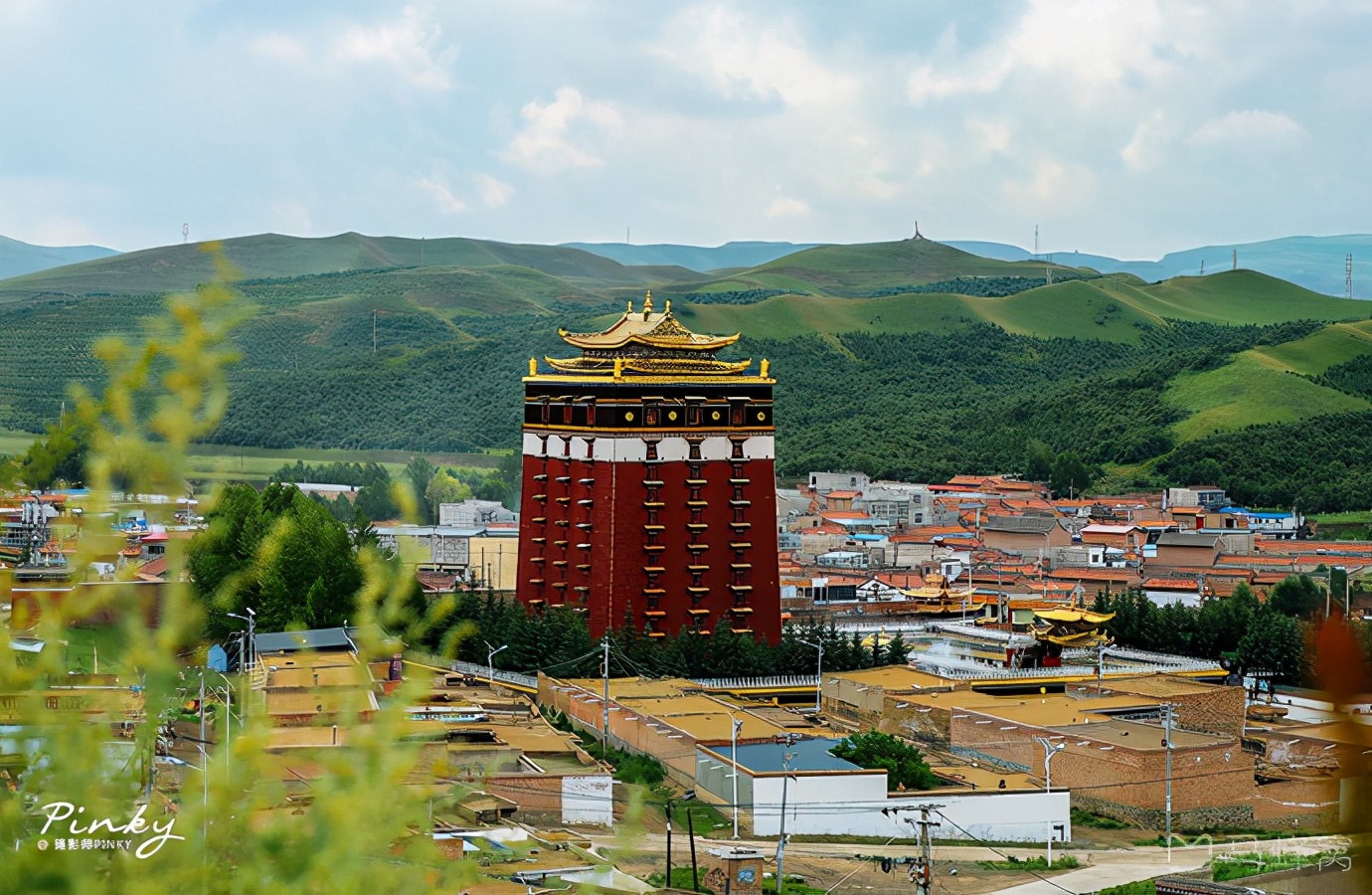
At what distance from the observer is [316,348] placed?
517 ft

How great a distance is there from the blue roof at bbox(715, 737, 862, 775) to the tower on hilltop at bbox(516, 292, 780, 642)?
35.7 feet

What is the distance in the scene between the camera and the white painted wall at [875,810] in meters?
34.4

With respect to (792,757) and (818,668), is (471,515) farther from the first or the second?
(792,757)

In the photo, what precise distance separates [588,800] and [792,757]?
3.98 meters

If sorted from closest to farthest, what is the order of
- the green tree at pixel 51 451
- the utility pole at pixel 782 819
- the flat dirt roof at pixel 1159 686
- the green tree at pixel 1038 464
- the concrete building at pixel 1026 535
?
the green tree at pixel 51 451
the utility pole at pixel 782 819
the flat dirt roof at pixel 1159 686
the concrete building at pixel 1026 535
the green tree at pixel 1038 464

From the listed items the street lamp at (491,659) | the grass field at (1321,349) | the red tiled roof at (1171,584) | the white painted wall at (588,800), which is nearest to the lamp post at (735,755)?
the white painted wall at (588,800)

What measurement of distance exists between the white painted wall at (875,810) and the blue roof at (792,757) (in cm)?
61

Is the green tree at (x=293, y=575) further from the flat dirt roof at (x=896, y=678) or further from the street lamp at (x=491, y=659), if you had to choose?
the flat dirt roof at (x=896, y=678)

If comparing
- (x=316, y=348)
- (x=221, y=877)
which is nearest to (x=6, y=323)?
(x=316, y=348)

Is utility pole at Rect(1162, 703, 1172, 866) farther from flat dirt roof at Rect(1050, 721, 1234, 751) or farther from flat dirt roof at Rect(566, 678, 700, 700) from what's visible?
flat dirt roof at Rect(566, 678, 700, 700)

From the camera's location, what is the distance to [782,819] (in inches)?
1261

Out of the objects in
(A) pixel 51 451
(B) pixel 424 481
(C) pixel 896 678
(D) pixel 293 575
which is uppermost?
(B) pixel 424 481

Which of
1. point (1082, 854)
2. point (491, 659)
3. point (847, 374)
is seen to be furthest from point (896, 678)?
point (847, 374)

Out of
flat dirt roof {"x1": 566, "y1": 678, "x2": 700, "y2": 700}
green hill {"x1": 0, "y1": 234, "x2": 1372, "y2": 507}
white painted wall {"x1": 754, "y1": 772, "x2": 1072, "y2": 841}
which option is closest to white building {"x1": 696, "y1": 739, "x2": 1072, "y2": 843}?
white painted wall {"x1": 754, "y1": 772, "x2": 1072, "y2": 841}
